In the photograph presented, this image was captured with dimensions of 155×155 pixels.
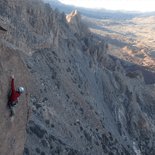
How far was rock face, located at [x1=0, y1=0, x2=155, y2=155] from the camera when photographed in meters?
50.5

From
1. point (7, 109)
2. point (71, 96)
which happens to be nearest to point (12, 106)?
point (7, 109)

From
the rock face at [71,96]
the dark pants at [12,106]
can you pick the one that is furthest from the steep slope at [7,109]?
the rock face at [71,96]

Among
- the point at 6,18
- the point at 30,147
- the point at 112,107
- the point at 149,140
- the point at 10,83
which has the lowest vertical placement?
the point at 149,140

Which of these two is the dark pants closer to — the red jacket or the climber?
the climber

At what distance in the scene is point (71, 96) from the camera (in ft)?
204

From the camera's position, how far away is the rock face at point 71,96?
50.5 m

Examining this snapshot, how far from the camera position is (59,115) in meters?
54.9

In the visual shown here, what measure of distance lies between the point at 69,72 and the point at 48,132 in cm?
2004

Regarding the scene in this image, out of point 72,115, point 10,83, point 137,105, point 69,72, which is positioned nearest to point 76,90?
point 69,72

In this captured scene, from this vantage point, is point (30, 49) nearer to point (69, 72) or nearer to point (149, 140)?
point (69, 72)

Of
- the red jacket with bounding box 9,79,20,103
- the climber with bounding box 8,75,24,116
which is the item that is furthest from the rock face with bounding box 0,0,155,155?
the red jacket with bounding box 9,79,20,103

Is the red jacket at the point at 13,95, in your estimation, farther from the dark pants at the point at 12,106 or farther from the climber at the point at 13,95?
the dark pants at the point at 12,106

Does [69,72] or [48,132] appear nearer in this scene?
[48,132]

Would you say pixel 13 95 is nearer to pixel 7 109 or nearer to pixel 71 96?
pixel 7 109
